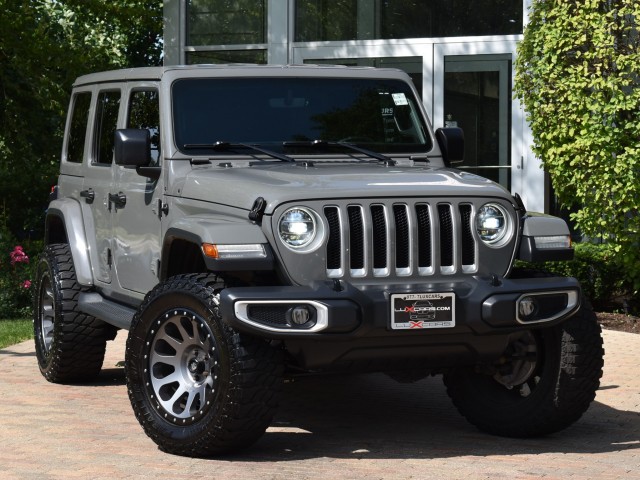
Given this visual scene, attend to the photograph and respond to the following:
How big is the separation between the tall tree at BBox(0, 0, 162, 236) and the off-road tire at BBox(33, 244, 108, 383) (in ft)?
22.2

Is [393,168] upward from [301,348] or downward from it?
upward

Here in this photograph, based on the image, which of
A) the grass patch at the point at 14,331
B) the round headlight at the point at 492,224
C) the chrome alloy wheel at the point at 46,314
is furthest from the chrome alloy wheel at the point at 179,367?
the grass patch at the point at 14,331

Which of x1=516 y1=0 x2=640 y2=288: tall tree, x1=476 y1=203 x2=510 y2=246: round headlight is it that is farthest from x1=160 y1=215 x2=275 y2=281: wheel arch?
x1=516 y1=0 x2=640 y2=288: tall tree

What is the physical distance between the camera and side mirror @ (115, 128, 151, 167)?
754 centimetres

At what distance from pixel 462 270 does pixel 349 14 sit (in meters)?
11.6

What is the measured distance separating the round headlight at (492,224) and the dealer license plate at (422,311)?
478mm

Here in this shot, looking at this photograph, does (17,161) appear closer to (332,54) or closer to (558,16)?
(332,54)

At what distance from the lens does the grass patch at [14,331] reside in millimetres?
11562

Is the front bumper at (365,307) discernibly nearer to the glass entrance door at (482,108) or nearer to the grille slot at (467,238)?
the grille slot at (467,238)

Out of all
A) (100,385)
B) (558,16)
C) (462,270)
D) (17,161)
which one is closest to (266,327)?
(462,270)

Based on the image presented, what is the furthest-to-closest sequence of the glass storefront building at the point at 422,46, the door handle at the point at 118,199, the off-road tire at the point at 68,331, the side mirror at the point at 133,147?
the glass storefront building at the point at 422,46 < the off-road tire at the point at 68,331 < the door handle at the point at 118,199 < the side mirror at the point at 133,147

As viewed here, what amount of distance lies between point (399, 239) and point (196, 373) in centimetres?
123

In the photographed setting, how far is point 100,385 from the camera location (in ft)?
30.7

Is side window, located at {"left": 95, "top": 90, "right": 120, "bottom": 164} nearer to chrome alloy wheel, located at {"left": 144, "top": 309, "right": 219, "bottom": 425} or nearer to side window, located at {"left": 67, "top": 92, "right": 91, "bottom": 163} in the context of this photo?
side window, located at {"left": 67, "top": 92, "right": 91, "bottom": 163}
